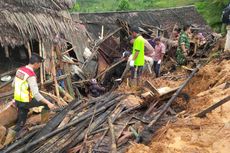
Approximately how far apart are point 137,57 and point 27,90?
5045 mm

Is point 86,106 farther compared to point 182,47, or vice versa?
point 182,47

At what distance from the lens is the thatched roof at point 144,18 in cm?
1962

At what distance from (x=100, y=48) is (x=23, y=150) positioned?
8.91 meters

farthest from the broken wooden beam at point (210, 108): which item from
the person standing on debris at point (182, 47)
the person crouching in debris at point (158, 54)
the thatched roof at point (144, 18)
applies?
the thatched roof at point (144, 18)

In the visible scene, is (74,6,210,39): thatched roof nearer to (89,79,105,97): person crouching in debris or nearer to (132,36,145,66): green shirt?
(89,79,105,97): person crouching in debris

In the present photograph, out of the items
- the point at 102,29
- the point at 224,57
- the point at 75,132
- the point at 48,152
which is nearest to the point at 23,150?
the point at 48,152

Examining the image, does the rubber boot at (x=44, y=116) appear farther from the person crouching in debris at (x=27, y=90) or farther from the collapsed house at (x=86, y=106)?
the person crouching in debris at (x=27, y=90)

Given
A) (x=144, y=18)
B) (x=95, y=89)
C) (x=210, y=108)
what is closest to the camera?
(x=210, y=108)

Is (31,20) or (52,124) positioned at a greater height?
(31,20)

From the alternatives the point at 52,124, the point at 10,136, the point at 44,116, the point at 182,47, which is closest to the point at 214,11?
the point at 182,47

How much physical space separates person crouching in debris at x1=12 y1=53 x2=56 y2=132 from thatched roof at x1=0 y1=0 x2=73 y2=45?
8.84ft

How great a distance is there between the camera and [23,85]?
24.7 ft

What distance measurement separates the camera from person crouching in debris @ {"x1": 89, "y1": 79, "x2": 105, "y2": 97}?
13.0 m

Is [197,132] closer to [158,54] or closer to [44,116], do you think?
[44,116]
